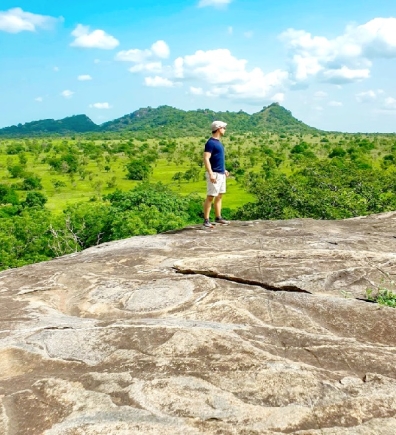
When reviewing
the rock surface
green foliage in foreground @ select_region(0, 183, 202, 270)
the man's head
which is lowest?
green foliage in foreground @ select_region(0, 183, 202, 270)

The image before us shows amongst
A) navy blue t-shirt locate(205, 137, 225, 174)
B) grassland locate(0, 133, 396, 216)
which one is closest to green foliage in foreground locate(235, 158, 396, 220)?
grassland locate(0, 133, 396, 216)

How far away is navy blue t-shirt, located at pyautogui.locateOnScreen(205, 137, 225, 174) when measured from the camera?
9641 mm

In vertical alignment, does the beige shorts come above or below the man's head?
below

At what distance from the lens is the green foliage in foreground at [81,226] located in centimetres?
2506

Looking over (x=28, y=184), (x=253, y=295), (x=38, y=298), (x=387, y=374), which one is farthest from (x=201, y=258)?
(x=28, y=184)

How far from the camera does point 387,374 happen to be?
4.12 m

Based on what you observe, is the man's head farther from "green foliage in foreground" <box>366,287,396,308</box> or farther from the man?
"green foliage in foreground" <box>366,287,396,308</box>

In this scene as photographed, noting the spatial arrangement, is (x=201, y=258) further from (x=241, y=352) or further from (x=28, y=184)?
(x=28, y=184)

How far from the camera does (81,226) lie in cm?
2845

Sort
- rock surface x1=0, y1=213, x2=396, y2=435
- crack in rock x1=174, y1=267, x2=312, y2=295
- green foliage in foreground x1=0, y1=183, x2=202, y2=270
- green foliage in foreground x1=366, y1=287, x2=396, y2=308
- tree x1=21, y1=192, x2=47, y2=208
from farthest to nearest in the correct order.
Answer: tree x1=21, y1=192, x2=47, y2=208
green foliage in foreground x1=0, y1=183, x2=202, y2=270
crack in rock x1=174, y1=267, x2=312, y2=295
green foliage in foreground x1=366, y1=287, x2=396, y2=308
rock surface x1=0, y1=213, x2=396, y2=435

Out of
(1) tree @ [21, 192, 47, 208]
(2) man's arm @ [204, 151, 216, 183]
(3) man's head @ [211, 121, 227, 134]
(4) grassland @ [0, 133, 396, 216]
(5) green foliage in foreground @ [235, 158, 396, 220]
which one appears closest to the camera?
(3) man's head @ [211, 121, 227, 134]

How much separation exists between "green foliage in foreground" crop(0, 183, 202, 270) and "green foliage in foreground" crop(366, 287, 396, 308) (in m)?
18.9

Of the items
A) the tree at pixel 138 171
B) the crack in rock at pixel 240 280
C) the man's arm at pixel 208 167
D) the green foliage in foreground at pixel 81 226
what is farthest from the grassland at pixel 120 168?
the crack in rock at pixel 240 280

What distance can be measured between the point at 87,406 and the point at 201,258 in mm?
4094
